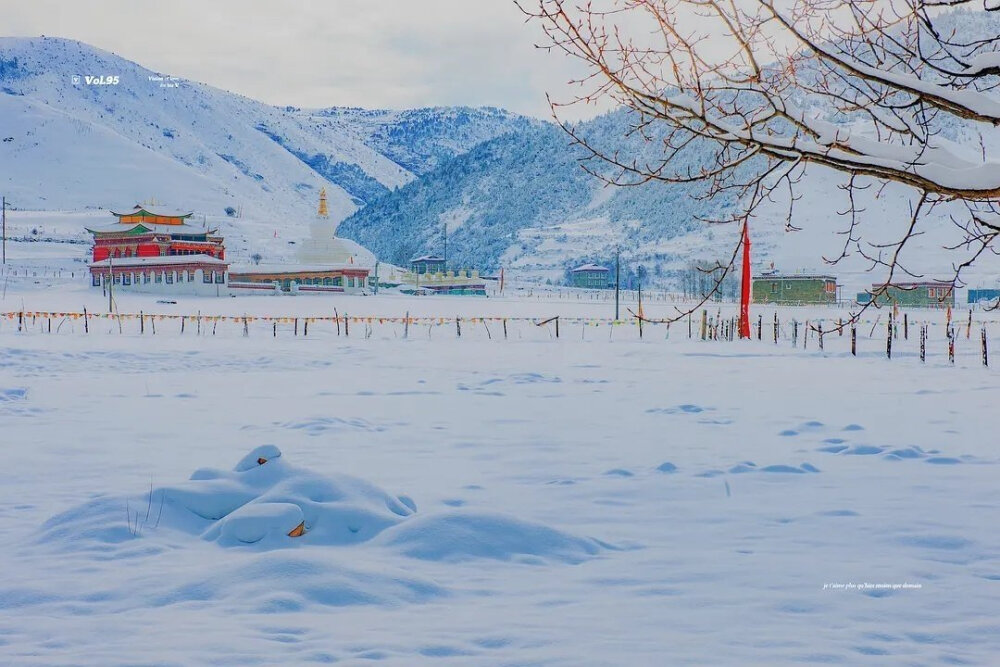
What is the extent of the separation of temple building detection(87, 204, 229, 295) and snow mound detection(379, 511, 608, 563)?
6873cm

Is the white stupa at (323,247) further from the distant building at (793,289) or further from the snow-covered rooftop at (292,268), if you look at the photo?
the distant building at (793,289)

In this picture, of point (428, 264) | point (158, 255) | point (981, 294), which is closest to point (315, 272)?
point (158, 255)

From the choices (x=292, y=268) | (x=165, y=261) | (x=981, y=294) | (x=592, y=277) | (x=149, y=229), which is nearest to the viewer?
(x=165, y=261)

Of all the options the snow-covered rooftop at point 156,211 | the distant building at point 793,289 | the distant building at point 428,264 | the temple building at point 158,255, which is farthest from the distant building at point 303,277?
the distant building at point 428,264

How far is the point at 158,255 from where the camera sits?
82250mm

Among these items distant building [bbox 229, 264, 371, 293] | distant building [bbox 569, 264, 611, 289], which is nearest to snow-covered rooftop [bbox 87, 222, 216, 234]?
distant building [bbox 229, 264, 371, 293]

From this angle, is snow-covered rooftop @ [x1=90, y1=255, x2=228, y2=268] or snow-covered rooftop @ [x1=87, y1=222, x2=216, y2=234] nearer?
snow-covered rooftop @ [x1=90, y1=255, x2=228, y2=268]

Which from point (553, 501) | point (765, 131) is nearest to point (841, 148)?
point (765, 131)

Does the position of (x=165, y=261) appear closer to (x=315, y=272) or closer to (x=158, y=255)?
(x=158, y=255)

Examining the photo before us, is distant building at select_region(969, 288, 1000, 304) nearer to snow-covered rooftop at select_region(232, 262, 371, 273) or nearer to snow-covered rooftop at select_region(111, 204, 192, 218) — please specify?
snow-covered rooftop at select_region(232, 262, 371, 273)

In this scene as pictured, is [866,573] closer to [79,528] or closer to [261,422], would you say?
[79,528]

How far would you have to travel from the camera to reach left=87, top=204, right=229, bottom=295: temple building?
75250 millimetres

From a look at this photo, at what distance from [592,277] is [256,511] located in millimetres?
130423

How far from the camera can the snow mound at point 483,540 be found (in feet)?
20.5
